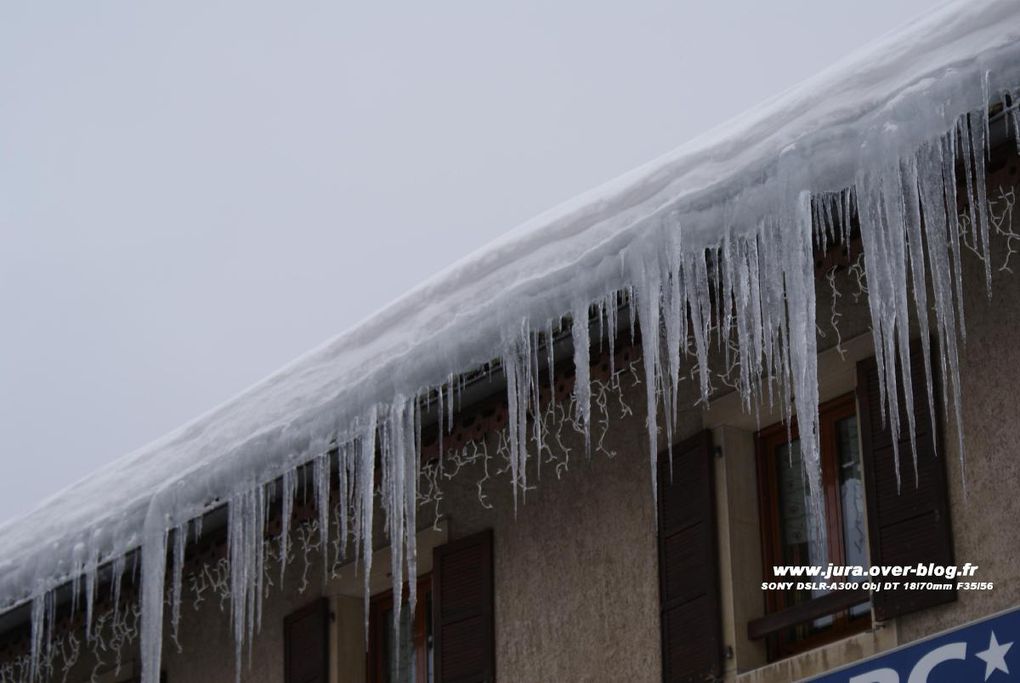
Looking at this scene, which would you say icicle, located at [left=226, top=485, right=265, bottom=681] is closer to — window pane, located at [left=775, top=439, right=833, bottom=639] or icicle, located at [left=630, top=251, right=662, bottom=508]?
icicle, located at [left=630, top=251, right=662, bottom=508]

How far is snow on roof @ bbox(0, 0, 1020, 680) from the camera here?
8.35 m

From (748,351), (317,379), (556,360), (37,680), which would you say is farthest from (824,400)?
(37,680)

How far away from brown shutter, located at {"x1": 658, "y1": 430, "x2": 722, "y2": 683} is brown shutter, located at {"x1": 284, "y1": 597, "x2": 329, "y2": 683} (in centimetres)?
233

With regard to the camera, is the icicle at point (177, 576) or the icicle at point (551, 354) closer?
the icicle at point (551, 354)

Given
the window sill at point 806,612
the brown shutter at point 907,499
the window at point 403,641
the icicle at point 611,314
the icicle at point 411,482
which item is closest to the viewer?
the brown shutter at point 907,499

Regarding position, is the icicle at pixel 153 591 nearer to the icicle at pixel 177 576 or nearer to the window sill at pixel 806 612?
the icicle at pixel 177 576

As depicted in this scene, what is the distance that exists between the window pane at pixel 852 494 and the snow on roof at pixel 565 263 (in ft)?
1.98

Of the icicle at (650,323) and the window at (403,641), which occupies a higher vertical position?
the icicle at (650,323)

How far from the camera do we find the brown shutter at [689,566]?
945 centimetres

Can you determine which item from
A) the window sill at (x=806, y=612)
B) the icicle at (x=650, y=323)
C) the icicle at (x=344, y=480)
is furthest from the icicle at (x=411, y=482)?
the window sill at (x=806, y=612)

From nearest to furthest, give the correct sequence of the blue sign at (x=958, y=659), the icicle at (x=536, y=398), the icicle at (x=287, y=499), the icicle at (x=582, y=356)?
the blue sign at (x=958, y=659), the icicle at (x=582, y=356), the icicle at (x=536, y=398), the icicle at (x=287, y=499)

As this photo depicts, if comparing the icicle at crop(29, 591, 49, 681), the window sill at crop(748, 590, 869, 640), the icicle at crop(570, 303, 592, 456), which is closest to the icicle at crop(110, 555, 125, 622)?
the icicle at crop(29, 591, 49, 681)

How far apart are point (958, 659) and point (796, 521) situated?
1.44 meters

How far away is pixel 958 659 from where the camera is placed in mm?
8242
